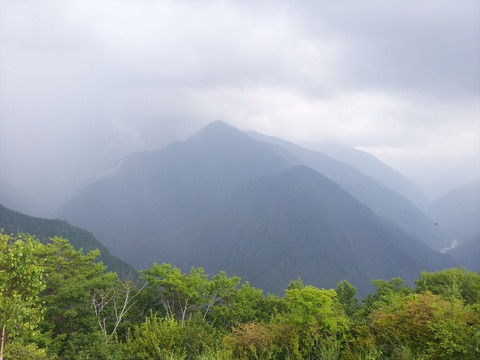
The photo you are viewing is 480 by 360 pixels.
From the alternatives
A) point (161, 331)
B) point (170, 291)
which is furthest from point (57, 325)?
point (161, 331)

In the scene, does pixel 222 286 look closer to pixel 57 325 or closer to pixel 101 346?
pixel 57 325

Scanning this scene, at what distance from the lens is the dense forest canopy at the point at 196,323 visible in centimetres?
1234

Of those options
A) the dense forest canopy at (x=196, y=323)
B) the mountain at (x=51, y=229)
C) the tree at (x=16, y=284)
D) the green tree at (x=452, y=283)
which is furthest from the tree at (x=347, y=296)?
the mountain at (x=51, y=229)

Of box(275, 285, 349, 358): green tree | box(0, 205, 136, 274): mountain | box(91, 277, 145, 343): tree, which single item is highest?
box(275, 285, 349, 358): green tree

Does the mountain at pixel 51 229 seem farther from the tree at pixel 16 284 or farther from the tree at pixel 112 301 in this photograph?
the tree at pixel 16 284

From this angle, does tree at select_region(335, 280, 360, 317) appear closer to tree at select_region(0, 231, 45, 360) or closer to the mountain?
tree at select_region(0, 231, 45, 360)

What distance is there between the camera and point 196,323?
22891 mm

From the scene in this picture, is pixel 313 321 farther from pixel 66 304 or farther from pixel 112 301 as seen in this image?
pixel 112 301

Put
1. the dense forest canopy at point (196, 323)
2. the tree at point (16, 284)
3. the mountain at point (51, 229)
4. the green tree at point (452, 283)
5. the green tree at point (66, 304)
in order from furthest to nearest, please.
→ the mountain at point (51, 229), the green tree at point (452, 283), the green tree at point (66, 304), the dense forest canopy at point (196, 323), the tree at point (16, 284)

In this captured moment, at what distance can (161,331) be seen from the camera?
58.5 feet

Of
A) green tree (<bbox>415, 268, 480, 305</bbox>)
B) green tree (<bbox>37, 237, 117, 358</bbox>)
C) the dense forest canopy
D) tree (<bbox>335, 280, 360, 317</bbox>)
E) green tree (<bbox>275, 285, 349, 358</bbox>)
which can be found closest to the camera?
the dense forest canopy

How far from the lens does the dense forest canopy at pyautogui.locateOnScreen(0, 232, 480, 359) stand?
12.3 m

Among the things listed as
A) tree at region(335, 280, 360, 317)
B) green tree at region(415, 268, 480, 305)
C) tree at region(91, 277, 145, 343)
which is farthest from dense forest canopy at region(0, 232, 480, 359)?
tree at region(335, 280, 360, 317)

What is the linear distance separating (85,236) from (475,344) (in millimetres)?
177627
